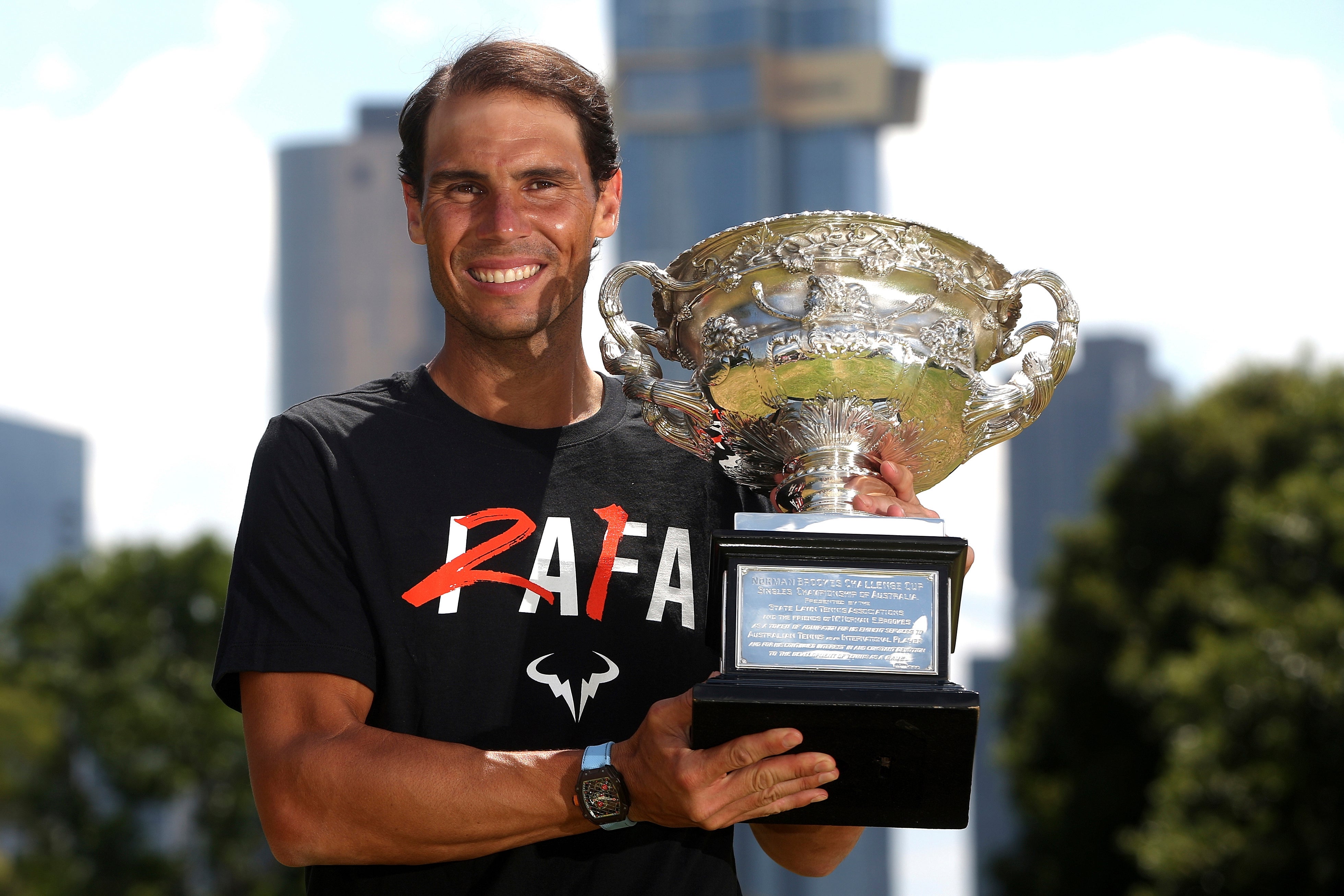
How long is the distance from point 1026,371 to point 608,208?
0.92 metres

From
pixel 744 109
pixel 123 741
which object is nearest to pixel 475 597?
pixel 123 741

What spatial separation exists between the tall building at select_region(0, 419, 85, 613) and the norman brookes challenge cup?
5785cm

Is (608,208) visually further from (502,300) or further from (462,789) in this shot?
(462,789)

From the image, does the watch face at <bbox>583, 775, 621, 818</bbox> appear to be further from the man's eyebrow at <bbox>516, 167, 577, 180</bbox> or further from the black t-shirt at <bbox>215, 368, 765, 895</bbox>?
the man's eyebrow at <bbox>516, 167, 577, 180</bbox>

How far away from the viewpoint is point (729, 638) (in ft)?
7.82

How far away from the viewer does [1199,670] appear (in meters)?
13.6

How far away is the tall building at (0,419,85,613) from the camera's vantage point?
5669 cm

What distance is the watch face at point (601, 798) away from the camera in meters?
2.34

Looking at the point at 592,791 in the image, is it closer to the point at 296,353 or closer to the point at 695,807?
the point at 695,807

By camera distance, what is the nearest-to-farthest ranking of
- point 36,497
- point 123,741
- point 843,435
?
point 843,435 < point 123,741 < point 36,497

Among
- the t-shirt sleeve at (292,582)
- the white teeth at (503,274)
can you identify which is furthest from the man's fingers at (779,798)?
the white teeth at (503,274)

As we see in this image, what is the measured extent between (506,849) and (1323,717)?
435 inches

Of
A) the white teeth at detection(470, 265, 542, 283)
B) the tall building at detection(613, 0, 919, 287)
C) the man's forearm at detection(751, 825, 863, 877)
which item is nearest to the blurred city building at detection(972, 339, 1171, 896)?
the tall building at detection(613, 0, 919, 287)

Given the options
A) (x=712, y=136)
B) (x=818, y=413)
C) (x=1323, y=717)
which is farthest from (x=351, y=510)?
(x=712, y=136)
